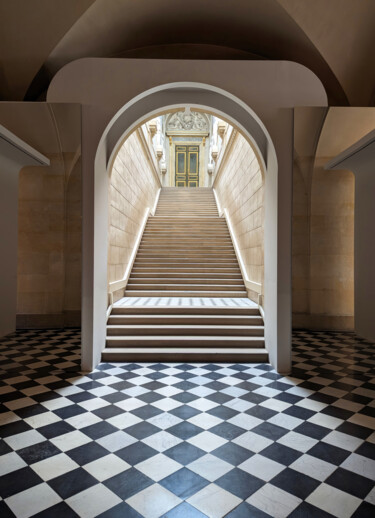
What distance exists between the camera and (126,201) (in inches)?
368

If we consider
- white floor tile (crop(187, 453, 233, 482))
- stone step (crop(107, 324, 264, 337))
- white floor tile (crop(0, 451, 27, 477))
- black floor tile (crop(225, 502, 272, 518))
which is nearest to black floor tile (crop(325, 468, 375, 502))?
black floor tile (crop(225, 502, 272, 518))

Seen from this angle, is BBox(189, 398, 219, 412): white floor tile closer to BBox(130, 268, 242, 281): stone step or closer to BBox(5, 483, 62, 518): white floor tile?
BBox(5, 483, 62, 518): white floor tile

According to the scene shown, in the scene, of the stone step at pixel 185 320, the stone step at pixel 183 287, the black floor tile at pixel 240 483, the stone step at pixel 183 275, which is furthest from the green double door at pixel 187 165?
the black floor tile at pixel 240 483

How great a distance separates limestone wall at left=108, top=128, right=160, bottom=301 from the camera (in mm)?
7754

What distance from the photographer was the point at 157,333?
635cm

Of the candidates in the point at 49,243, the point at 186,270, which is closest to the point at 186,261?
the point at 186,270

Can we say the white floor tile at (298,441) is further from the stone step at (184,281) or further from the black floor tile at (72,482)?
the stone step at (184,281)

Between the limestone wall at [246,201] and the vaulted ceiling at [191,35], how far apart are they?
2368 millimetres

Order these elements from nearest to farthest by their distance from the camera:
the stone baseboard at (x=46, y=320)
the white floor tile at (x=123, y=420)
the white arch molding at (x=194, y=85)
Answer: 1. the white floor tile at (x=123, y=420)
2. the white arch molding at (x=194, y=85)
3. the stone baseboard at (x=46, y=320)

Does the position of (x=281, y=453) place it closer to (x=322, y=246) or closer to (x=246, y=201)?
(x=322, y=246)

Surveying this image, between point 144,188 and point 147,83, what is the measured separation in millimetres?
7717

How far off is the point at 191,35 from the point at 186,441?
8126 millimetres

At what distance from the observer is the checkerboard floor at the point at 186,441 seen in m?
2.45

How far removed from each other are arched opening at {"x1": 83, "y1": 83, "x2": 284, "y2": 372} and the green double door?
17797 millimetres
